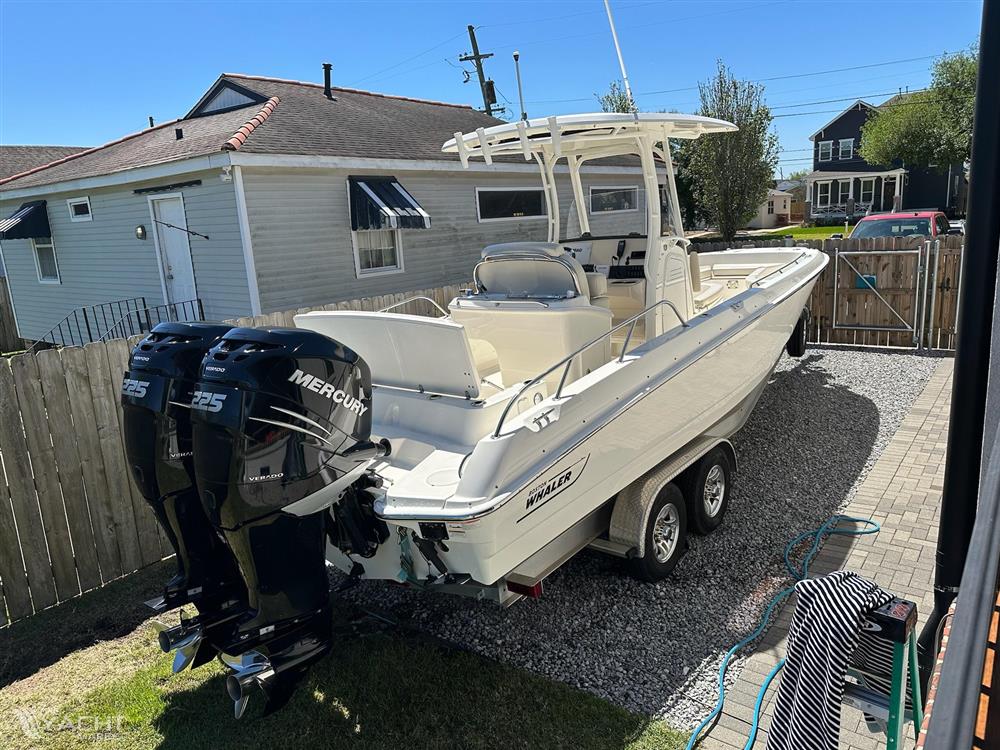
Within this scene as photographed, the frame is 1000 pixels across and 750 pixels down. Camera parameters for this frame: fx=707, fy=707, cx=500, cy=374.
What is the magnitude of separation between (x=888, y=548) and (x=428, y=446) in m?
2.97

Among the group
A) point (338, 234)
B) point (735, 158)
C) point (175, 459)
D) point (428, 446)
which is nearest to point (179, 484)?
point (175, 459)

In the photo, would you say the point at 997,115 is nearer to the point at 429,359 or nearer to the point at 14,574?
the point at 429,359

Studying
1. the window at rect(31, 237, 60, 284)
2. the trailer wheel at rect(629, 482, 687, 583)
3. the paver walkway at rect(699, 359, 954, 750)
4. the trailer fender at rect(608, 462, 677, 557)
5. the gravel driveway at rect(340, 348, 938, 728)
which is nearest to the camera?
the paver walkway at rect(699, 359, 954, 750)

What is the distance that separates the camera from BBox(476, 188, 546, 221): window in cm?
1389

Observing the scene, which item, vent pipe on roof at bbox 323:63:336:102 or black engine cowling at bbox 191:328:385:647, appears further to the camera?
vent pipe on roof at bbox 323:63:336:102

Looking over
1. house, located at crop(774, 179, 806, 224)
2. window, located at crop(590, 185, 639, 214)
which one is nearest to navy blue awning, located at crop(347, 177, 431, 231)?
window, located at crop(590, 185, 639, 214)

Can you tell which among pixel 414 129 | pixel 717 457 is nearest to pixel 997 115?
pixel 717 457

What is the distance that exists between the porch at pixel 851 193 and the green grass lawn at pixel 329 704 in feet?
122

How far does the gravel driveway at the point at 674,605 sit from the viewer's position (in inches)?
136

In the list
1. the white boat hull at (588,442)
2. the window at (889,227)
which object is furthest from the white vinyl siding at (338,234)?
the white boat hull at (588,442)

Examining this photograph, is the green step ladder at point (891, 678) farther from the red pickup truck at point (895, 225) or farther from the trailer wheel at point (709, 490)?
the red pickup truck at point (895, 225)

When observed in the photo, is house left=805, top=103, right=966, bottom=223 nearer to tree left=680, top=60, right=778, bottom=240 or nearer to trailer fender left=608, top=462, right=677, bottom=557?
tree left=680, top=60, right=778, bottom=240

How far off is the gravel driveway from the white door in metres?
8.32

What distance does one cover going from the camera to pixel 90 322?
13.4m
